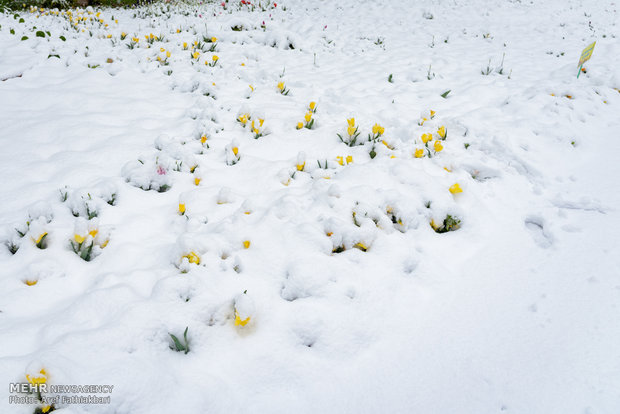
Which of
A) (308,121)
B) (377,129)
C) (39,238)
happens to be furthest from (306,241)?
(308,121)

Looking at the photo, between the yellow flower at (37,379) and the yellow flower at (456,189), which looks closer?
the yellow flower at (37,379)

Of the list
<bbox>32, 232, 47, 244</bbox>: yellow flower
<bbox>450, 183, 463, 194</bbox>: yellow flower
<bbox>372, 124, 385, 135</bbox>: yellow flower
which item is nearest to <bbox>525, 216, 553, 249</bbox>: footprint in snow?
<bbox>450, 183, 463, 194</bbox>: yellow flower

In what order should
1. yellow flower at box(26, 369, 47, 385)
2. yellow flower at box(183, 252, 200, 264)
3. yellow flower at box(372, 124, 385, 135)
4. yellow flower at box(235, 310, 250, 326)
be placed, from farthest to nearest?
yellow flower at box(372, 124, 385, 135)
yellow flower at box(183, 252, 200, 264)
yellow flower at box(235, 310, 250, 326)
yellow flower at box(26, 369, 47, 385)

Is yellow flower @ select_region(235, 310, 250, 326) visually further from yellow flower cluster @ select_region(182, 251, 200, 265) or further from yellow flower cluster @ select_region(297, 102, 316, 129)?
yellow flower cluster @ select_region(297, 102, 316, 129)

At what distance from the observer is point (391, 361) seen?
1874 millimetres

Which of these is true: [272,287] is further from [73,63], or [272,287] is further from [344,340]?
[73,63]

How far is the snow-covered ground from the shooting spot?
1.74 metres

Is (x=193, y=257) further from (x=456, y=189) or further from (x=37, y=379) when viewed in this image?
(x=456, y=189)

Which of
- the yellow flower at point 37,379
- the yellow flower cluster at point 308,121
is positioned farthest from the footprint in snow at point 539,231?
the yellow flower at point 37,379

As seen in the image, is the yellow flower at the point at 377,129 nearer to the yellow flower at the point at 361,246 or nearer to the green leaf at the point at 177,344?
the yellow flower at the point at 361,246

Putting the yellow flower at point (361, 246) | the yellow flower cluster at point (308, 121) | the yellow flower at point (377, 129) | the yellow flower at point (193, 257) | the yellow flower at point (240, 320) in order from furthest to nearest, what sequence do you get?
1. the yellow flower cluster at point (308, 121)
2. the yellow flower at point (377, 129)
3. the yellow flower at point (361, 246)
4. the yellow flower at point (193, 257)
5. the yellow flower at point (240, 320)

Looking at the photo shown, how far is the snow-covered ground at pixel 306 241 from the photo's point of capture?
68.7 inches

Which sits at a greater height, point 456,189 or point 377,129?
point 377,129

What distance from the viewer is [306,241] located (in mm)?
2475
